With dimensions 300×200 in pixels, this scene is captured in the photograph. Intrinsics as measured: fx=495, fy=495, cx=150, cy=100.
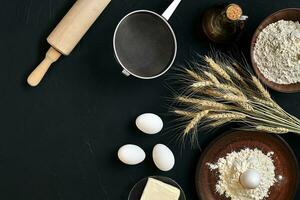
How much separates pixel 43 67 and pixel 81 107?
0.16m

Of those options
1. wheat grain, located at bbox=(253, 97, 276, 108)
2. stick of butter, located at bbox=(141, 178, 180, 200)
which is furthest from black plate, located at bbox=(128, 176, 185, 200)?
wheat grain, located at bbox=(253, 97, 276, 108)

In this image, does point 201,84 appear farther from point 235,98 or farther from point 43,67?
point 43,67

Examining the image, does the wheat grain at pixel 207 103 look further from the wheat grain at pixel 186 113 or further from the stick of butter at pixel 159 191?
the stick of butter at pixel 159 191

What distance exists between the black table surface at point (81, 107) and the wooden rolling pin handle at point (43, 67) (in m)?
0.04

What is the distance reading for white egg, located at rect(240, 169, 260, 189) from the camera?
138 centimetres

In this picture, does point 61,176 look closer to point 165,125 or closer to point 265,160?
point 165,125

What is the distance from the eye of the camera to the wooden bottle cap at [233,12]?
1303 mm

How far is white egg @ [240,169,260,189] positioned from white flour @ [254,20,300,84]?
0.88 ft

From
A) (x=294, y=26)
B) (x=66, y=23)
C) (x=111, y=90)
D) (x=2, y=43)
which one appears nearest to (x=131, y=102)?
(x=111, y=90)

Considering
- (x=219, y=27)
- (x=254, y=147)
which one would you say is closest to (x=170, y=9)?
(x=219, y=27)

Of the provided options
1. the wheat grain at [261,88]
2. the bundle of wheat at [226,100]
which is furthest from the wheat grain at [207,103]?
the wheat grain at [261,88]

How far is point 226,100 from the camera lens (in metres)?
1.45

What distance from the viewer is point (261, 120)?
54.4 inches

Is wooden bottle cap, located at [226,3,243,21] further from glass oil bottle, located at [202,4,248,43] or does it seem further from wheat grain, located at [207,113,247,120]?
wheat grain, located at [207,113,247,120]
